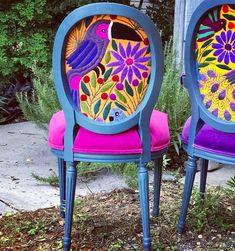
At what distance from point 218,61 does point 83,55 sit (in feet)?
2.04

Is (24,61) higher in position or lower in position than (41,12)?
lower

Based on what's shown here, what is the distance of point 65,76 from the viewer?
8.16 feet

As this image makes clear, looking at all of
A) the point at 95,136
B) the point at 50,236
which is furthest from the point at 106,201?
the point at 95,136

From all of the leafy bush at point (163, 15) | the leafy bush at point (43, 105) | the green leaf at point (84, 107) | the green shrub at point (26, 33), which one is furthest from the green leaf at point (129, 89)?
the leafy bush at point (163, 15)

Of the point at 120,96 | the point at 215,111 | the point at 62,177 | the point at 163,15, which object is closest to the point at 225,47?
the point at 215,111

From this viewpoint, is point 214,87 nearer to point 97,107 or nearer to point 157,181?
point 97,107

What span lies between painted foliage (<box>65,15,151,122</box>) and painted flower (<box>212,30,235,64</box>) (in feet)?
1.07

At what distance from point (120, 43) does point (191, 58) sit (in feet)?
1.25

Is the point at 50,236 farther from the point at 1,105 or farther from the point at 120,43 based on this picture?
the point at 1,105

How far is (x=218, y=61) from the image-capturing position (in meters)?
2.50

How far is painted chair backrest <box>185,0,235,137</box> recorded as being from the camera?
2434 mm

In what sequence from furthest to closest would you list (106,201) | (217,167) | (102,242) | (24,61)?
(24,61)
(217,167)
(106,201)
(102,242)

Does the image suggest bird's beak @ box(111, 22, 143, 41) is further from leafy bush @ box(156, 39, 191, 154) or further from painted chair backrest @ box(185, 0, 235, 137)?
leafy bush @ box(156, 39, 191, 154)

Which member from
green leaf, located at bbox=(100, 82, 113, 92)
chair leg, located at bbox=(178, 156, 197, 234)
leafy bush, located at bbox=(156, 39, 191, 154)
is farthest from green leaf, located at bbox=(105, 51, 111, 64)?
leafy bush, located at bbox=(156, 39, 191, 154)
